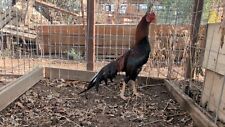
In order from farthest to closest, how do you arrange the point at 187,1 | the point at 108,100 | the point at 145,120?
the point at 187,1
the point at 108,100
the point at 145,120

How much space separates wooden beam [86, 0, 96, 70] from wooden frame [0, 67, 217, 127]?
0.63 feet

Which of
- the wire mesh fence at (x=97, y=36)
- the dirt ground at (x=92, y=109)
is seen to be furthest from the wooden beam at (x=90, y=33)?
the dirt ground at (x=92, y=109)

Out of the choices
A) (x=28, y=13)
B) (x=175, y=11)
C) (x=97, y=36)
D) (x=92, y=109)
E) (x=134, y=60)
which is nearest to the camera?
(x=92, y=109)

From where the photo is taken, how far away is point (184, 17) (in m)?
3.27

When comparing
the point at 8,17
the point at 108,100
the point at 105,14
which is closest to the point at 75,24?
the point at 105,14

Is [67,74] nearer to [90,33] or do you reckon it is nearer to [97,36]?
[90,33]

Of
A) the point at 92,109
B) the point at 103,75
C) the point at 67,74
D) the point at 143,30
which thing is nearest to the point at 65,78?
Answer: the point at 67,74

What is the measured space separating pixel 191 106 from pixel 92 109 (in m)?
0.85

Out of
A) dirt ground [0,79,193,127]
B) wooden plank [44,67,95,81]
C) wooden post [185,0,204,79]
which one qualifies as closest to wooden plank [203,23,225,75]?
dirt ground [0,79,193,127]

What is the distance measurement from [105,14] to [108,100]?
2.51m

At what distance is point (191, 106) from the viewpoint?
83.5 inches

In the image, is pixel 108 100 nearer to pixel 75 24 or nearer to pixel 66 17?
pixel 75 24

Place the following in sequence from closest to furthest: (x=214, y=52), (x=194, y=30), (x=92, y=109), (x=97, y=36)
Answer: (x=214, y=52) < (x=92, y=109) < (x=194, y=30) < (x=97, y=36)

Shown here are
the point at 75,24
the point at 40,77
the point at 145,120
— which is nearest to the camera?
the point at 145,120
